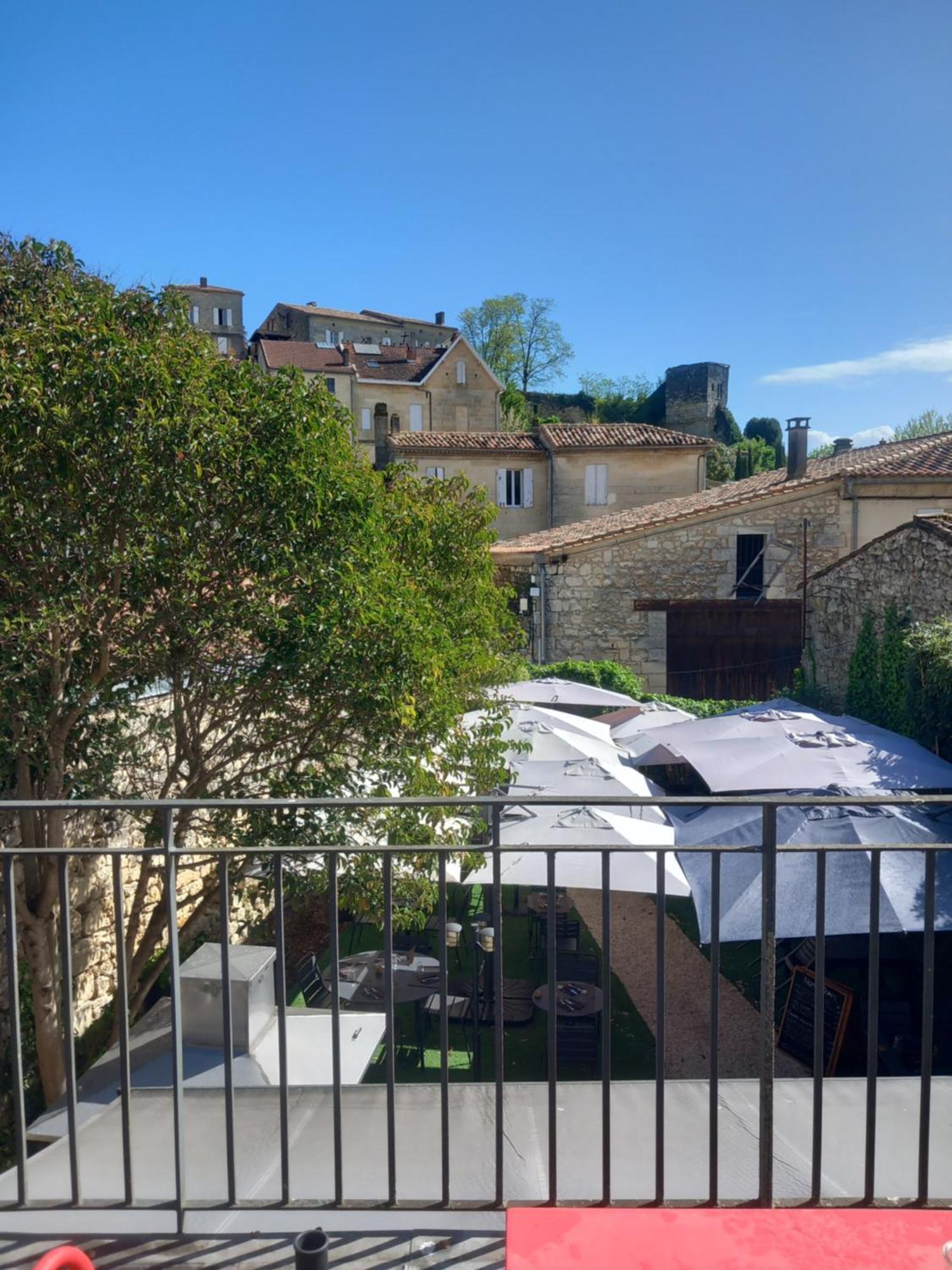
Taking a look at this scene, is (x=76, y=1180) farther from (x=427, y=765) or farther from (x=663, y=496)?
(x=663, y=496)

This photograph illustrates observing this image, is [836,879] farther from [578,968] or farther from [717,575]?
[717,575]

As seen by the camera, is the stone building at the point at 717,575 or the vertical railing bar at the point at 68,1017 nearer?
the vertical railing bar at the point at 68,1017

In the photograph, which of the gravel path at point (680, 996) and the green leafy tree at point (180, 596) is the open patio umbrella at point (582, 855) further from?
the green leafy tree at point (180, 596)

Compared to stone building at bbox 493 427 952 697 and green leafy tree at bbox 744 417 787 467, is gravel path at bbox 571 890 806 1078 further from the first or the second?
green leafy tree at bbox 744 417 787 467

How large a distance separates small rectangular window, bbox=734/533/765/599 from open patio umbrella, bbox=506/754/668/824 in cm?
1159

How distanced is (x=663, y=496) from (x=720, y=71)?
22064 millimetres

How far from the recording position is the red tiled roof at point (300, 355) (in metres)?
47.2

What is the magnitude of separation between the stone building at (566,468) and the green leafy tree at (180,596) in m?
26.1

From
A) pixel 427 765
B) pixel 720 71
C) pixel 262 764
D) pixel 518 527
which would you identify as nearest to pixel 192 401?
pixel 427 765

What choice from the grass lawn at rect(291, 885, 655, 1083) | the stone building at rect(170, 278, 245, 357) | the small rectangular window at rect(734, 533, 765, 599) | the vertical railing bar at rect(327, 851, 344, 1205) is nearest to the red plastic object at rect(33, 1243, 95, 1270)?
the vertical railing bar at rect(327, 851, 344, 1205)

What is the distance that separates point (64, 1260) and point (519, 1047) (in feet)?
21.7

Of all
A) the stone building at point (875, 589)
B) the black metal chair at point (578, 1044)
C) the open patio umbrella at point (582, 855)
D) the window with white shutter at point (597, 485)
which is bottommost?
the black metal chair at point (578, 1044)

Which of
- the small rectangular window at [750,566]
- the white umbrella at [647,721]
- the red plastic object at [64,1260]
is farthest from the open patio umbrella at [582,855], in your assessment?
the small rectangular window at [750,566]

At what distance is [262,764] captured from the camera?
321 inches
